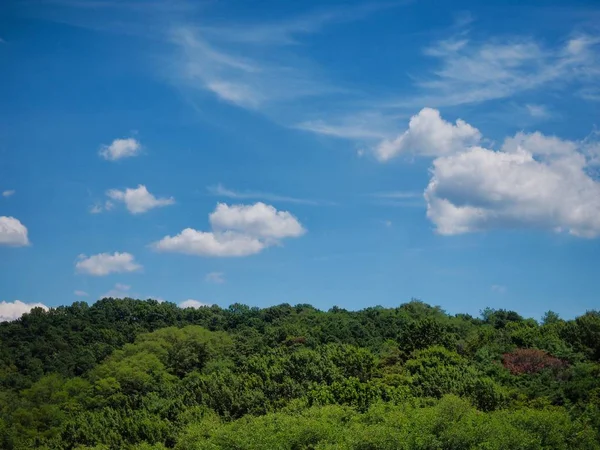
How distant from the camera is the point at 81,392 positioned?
91.2m

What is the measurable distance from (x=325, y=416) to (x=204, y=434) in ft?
40.3

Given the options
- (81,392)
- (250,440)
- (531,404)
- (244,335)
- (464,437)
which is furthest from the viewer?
(244,335)

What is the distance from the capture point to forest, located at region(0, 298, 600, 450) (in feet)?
177

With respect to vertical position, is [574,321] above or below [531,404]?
above

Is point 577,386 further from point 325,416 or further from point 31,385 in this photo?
point 31,385

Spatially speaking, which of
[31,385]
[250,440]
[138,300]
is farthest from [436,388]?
[138,300]

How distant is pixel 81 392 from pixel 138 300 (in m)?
46.7

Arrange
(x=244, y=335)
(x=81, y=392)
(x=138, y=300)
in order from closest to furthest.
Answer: (x=81, y=392) < (x=244, y=335) < (x=138, y=300)

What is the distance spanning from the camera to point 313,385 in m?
72.4

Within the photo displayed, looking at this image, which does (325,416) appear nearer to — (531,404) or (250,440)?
(250,440)

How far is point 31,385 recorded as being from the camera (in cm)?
9619

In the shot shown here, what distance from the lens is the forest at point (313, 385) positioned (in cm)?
5400

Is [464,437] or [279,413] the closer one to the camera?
[464,437]

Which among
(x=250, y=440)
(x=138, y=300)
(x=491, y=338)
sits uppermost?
(x=138, y=300)
